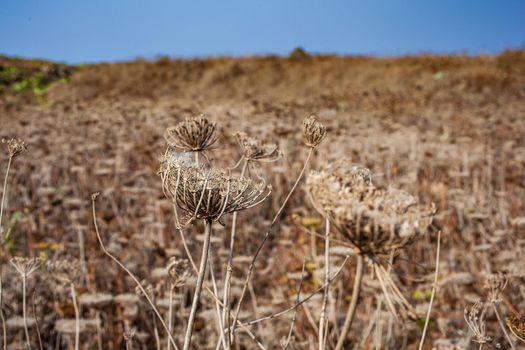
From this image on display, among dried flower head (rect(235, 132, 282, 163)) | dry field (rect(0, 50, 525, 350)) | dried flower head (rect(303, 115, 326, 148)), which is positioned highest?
dried flower head (rect(303, 115, 326, 148))

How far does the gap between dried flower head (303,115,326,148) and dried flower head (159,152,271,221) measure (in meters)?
0.29

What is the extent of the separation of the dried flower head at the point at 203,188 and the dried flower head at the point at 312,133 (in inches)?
A: 11.3

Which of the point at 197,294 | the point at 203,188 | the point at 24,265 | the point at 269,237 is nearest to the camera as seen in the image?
the point at 197,294

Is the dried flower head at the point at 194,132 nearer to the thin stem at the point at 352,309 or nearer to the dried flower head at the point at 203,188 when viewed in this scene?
the dried flower head at the point at 203,188

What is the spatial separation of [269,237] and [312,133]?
4.65 metres

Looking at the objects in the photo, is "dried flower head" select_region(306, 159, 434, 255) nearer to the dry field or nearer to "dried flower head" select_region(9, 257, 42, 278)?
the dry field

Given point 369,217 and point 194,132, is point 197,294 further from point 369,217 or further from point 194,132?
point 194,132

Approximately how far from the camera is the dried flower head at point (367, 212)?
4.35ft

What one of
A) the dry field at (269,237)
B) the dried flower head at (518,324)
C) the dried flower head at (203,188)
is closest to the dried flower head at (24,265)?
the dry field at (269,237)

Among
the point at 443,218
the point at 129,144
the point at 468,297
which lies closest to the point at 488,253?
the point at 443,218

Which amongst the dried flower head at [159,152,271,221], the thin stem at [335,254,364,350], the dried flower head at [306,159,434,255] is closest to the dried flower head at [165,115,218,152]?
the dried flower head at [159,152,271,221]

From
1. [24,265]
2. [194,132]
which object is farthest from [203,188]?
[24,265]

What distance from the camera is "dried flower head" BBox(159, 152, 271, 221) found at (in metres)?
1.43

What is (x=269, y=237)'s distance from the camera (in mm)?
6246
